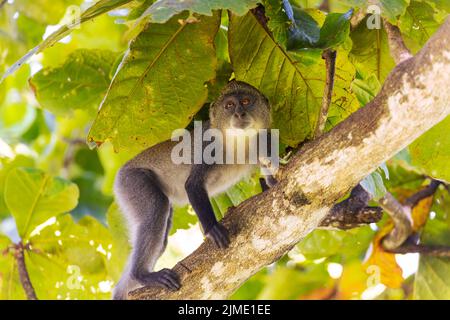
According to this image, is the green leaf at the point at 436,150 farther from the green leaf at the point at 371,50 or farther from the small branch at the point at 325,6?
the small branch at the point at 325,6

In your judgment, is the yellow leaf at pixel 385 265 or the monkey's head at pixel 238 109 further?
the yellow leaf at pixel 385 265

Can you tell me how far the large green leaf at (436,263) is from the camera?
7.13 meters

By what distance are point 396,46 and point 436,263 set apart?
3487 millimetres

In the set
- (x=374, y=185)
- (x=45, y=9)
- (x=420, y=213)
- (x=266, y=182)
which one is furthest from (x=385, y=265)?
(x=45, y=9)

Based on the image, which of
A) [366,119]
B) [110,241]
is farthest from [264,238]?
[110,241]

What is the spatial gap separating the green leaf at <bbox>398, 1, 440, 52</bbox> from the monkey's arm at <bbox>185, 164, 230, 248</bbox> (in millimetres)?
2115

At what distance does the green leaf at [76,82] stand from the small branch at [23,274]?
1575mm

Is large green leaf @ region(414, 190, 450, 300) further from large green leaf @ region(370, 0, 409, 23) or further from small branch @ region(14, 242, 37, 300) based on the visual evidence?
small branch @ region(14, 242, 37, 300)

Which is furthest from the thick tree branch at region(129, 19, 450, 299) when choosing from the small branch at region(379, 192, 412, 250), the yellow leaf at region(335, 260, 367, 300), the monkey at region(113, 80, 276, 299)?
the yellow leaf at region(335, 260, 367, 300)

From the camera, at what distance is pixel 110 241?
770cm

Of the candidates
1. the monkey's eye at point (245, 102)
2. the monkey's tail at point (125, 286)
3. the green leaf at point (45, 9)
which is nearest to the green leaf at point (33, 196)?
the monkey's tail at point (125, 286)

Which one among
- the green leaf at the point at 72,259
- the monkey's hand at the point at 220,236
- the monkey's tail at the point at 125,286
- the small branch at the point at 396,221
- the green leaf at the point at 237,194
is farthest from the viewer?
the green leaf at the point at 72,259

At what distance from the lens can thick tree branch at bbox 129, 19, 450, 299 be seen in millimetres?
3744
